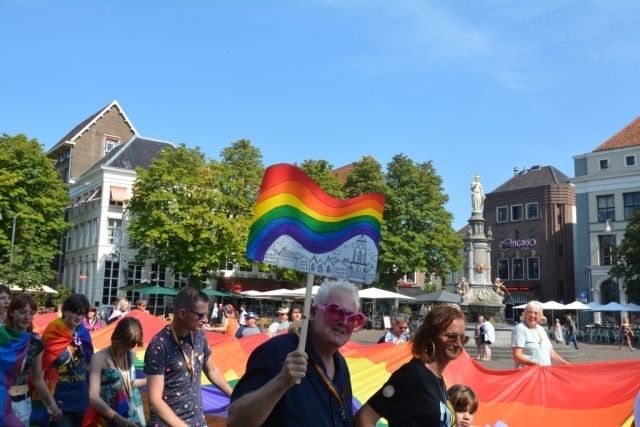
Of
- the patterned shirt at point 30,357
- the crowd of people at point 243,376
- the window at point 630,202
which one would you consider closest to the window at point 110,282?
the window at point 630,202

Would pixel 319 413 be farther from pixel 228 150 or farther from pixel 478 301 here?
pixel 228 150

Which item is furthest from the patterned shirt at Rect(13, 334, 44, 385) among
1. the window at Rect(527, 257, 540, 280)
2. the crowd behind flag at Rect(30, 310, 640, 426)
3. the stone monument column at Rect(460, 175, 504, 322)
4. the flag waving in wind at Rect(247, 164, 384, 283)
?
the window at Rect(527, 257, 540, 280)

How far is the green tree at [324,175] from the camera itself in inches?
2082

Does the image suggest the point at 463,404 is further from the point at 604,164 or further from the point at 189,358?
the point at 604,164

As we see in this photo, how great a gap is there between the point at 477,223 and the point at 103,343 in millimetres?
20558

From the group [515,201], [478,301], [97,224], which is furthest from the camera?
[515,201]

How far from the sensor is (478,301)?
28453 mm

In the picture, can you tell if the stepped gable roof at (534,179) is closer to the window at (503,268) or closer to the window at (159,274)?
the window at (503,268)

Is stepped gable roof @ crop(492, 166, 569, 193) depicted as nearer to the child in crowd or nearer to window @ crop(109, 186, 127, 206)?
window @ crop(109, 186, 127, 206)

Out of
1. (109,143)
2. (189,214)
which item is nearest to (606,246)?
(189,214)

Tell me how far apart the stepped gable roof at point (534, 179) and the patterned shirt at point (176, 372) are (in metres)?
62.5

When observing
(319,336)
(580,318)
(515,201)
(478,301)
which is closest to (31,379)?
(319,336)

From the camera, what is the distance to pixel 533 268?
6244 cm

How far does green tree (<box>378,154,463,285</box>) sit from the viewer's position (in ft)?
162
